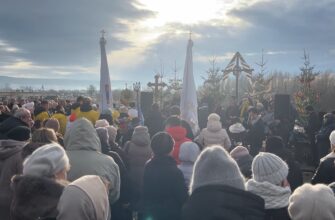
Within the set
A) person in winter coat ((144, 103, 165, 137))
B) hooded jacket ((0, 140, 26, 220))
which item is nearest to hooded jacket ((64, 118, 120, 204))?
hooded jacket ((0, 140, 26, 220))

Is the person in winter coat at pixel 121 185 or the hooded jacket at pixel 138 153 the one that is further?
the hooded jacket at pixel 138 153

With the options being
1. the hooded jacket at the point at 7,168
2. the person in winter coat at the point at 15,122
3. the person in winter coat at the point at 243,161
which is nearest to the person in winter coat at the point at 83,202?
the hooded jacket at the point at 7,168

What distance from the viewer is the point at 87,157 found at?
4391 mm

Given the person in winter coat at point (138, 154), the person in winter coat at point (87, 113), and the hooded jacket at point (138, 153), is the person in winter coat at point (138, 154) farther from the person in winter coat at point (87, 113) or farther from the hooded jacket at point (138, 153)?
the person in winter coat at point (87, 113)

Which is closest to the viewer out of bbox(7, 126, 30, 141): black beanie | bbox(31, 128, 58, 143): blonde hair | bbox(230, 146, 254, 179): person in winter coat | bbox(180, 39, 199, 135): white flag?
bbox(31, 128, 58, 143): blonde hair

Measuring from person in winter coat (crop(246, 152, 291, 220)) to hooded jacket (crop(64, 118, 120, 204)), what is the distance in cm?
152

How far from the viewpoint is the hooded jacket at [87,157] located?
4.31 m

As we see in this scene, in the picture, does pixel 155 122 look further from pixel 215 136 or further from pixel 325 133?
pixel 325 133

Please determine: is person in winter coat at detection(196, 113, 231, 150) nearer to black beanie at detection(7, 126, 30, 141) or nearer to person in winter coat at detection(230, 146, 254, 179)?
person in winter coat at detection(230, 146, 254, 179)

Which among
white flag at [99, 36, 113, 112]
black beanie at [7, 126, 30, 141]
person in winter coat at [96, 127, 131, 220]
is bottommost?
person in winter coat at [96, 127, 131, 220]

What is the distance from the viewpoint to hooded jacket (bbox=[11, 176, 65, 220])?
9.72 feet

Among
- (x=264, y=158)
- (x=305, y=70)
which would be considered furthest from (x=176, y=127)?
(x=305, y=70)

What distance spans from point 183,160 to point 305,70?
61.6ft

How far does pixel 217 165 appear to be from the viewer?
3164 millimetres
